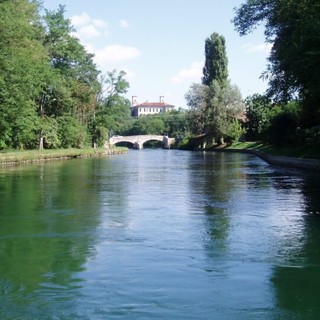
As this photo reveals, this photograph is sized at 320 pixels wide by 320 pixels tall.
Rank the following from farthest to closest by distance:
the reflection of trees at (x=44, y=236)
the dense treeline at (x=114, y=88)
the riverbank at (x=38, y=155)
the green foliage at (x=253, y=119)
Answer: the green foliage at (x=253, y=119), the riverbank at (x=38, y=155), the dense treeline at (x=114, y=88), the reflection of trees at (x=44, y=236)

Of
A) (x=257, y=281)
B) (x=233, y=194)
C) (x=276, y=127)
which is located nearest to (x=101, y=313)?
(x=257, y=281)

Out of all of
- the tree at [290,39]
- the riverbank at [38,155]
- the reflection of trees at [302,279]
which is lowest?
the reflection of trees at [302,279]

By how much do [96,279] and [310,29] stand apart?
17282 mm

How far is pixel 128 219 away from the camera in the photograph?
48.2ft

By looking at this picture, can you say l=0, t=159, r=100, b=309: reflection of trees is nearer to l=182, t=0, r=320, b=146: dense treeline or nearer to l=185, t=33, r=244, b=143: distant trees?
l=182, t=0, r=320, b=146: dense treeline

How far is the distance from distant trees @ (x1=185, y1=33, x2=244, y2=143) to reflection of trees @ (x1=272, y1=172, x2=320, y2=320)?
3299 inches

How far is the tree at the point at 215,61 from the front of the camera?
102312mm

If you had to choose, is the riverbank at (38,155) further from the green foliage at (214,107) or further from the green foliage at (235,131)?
the green foliage at (235,131)

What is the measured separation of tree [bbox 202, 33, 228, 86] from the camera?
102 metres

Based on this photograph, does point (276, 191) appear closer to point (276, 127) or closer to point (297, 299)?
point (297, 299)

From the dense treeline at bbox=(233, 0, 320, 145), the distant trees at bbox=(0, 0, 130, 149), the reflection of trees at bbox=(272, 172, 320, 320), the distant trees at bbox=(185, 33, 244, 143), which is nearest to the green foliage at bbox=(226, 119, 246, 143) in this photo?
the distant trees at bbox=(185, 33, 244, 143)

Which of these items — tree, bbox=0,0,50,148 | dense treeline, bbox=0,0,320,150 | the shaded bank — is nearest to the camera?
dense treeline, bbox=0,0,320,150

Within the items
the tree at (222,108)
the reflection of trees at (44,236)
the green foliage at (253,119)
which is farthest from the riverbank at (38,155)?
the green foliage at (253,119)

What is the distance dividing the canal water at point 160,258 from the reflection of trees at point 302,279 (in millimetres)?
18
